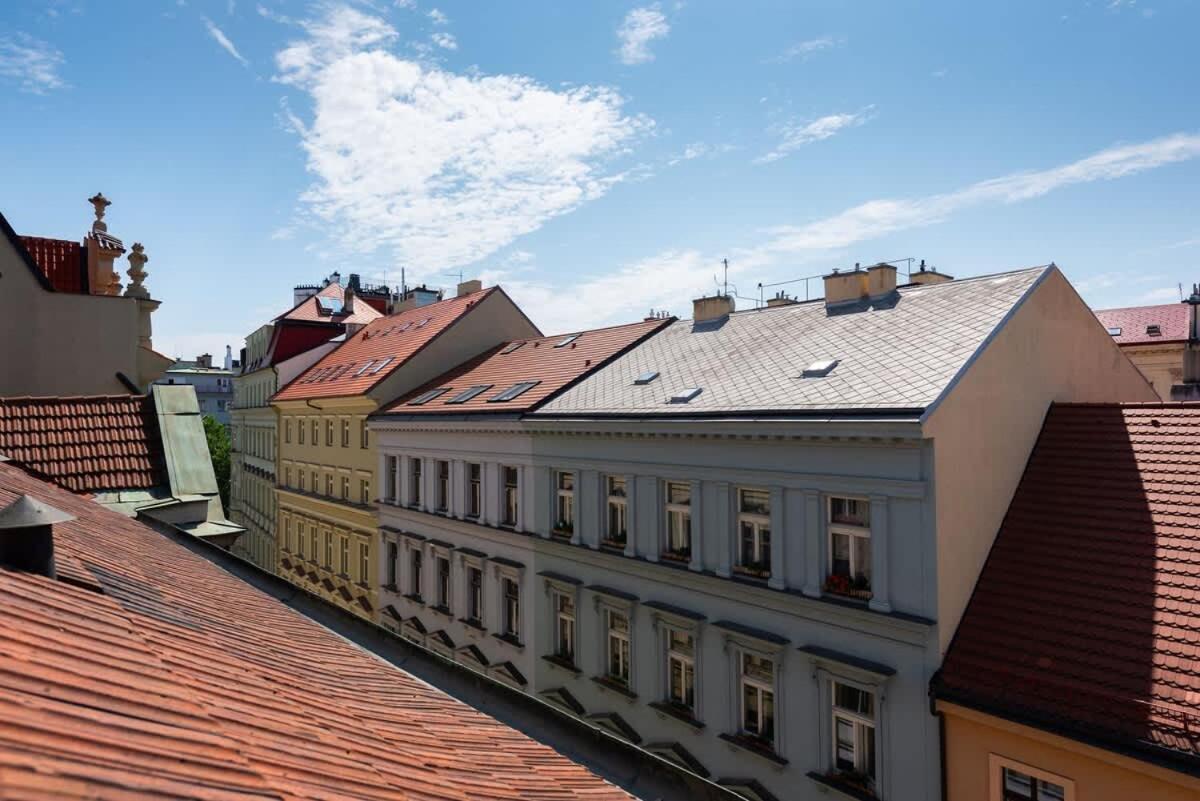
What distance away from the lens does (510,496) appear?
23031 mm

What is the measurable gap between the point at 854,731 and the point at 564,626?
28.9 feet

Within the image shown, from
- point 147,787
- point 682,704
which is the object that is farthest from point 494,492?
point 147,787

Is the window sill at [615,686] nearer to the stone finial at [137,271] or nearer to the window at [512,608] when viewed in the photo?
the window at [512,608]

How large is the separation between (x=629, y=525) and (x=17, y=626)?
15.7 meters

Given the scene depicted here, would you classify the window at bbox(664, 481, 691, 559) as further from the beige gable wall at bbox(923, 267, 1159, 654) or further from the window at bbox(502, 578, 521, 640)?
the window at bbox(502, 578, 521, 640)

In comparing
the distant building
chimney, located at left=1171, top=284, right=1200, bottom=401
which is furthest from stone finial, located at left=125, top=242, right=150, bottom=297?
chimney, located at left=1171, top=284, right=1200, bottom=401

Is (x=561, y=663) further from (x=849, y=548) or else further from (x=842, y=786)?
(x=849, y=548)

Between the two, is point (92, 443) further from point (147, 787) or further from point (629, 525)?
point (147, 787)

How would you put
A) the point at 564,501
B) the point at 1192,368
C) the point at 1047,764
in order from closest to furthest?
the point at 1047,764, the point at 564,501, the point at 1192,368

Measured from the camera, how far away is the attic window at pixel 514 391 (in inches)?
944

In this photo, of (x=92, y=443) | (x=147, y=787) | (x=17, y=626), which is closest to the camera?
(x=147, y=787)

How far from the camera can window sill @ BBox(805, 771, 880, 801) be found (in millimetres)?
13312

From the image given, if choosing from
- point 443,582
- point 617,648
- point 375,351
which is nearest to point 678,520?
point 617,648

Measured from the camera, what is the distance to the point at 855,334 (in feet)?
57.1
